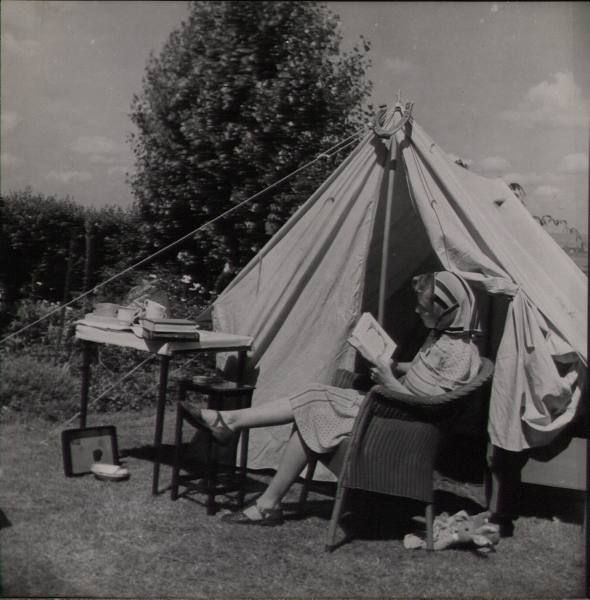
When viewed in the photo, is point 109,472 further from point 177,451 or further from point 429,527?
point 429,527

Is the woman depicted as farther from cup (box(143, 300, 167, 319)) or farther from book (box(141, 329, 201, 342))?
cup (box(143, 300, 167, 319))

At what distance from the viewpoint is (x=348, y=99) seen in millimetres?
4184

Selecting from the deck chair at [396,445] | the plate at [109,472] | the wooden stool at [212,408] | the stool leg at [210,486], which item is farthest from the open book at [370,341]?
the plate at [109,472]

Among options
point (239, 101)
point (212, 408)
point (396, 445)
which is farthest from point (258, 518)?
point (239, 101)

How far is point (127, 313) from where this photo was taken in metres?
4.05

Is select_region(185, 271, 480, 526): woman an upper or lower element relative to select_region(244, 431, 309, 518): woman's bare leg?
upper

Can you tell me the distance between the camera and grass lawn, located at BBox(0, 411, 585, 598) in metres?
2.91

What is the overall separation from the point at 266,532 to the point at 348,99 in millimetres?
2447

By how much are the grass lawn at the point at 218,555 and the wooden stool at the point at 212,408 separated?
5.3 inches

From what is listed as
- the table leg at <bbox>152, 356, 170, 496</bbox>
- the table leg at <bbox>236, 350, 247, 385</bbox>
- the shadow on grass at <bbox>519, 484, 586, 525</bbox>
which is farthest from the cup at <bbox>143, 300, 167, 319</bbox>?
the shadow on grass at <bbox>519, 484, 586, 525</bbox>

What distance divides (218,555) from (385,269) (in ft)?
6.49

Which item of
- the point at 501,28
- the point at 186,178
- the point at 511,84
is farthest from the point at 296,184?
the point at 501,28

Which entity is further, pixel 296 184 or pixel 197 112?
pixel 296 184

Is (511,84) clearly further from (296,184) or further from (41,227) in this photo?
(41,227)
